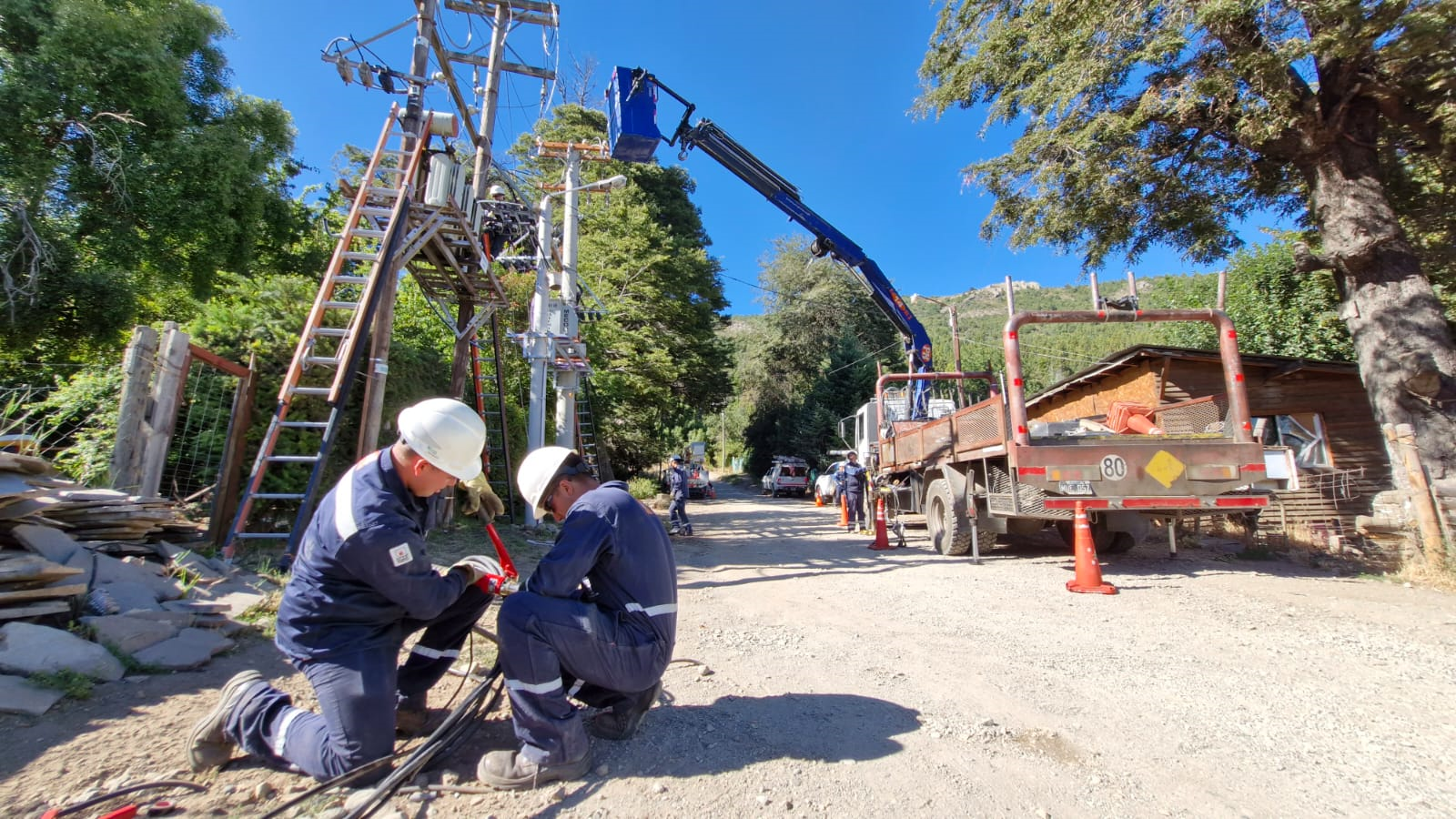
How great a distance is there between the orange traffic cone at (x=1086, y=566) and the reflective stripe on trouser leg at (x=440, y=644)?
563cm

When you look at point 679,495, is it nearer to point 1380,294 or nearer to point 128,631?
point 128,631

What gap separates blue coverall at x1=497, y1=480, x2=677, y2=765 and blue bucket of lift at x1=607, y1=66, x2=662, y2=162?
10.3 metres

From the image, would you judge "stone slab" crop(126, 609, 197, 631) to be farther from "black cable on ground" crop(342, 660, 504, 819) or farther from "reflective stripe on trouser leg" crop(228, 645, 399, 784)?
"black cable on ground" crop(342, 660, 504, 819)

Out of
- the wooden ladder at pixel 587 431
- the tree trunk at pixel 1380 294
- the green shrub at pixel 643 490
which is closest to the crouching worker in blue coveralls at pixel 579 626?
the tree trunk at pixel 1380 294

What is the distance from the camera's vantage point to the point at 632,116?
Result: 11.4m

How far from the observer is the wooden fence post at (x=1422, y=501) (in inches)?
255

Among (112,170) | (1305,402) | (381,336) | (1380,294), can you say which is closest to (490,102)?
(381,336)

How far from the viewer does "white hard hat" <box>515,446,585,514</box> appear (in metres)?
2.77

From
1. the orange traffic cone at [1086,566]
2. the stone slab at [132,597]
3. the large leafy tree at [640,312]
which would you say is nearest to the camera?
the stone slab at [132,597]

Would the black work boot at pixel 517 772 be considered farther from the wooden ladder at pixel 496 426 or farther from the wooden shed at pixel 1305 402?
the wooden shed at pixel 1305 402

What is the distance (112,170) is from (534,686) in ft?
40.4

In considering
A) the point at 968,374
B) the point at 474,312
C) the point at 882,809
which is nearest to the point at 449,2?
the point at 474,312

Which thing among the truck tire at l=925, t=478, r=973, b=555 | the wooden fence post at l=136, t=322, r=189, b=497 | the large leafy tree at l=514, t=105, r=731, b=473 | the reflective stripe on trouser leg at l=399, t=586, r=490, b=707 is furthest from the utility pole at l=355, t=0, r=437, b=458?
the large leafy tree at l=514, t=105, r=731, b=473

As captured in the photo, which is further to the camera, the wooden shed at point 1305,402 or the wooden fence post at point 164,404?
the wooden shed at point 1305,402
